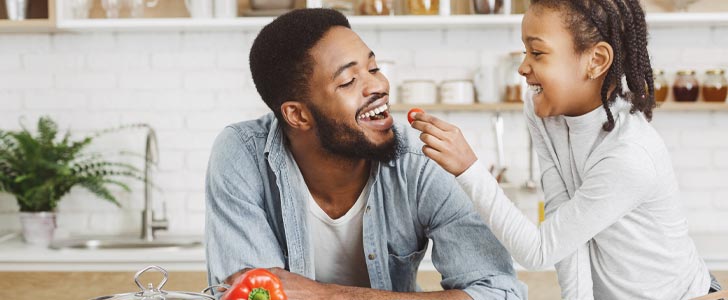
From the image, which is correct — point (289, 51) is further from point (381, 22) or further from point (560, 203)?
point (381, 22)

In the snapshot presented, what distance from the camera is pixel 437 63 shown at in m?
3.50

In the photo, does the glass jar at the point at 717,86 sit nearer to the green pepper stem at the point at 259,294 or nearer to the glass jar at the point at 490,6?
the glass jar at the point at 490,6

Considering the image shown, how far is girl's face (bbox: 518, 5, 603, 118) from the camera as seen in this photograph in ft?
5.23

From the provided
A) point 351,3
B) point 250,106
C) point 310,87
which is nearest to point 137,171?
point 250,106

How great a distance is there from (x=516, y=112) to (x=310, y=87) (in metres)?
1.85

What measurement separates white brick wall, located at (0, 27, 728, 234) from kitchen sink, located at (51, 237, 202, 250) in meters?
0.21

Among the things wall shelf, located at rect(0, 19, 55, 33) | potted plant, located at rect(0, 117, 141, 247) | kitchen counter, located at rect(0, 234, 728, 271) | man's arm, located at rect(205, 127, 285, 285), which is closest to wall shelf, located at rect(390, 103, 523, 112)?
kitchen counter, located at rect(0, 234, 728, 271)

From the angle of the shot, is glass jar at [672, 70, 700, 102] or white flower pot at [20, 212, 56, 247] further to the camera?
glass jar at [672, 70, 700, 102]

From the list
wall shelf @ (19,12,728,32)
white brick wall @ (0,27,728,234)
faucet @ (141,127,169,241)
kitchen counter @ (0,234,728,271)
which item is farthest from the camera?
white brick wall @ (0,27,728,234)

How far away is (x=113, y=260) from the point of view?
292cm

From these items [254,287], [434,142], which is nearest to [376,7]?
[434,142]

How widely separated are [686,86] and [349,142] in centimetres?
203

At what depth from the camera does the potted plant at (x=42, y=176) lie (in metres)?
3.18

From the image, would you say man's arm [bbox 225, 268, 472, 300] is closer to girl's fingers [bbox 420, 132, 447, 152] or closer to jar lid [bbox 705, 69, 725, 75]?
girl's fingers [bbox 420, 132, 447, 152]
